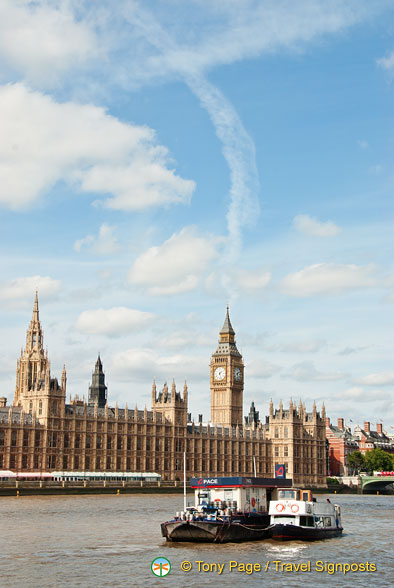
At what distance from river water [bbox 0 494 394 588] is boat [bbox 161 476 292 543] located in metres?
1.06

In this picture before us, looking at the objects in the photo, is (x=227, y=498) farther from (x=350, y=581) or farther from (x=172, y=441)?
(x=172, y=441)

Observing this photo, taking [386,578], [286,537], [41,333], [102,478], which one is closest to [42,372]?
[41,333]

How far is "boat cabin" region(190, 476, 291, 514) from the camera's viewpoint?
66.1 m

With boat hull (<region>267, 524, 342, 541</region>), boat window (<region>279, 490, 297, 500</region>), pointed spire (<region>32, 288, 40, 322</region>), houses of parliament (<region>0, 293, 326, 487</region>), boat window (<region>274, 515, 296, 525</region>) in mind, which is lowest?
boat hull (<region>267, 524, 342, 541</region>)

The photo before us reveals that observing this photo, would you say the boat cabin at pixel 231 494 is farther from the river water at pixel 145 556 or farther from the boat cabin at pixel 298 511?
the river water at pixel 145 556

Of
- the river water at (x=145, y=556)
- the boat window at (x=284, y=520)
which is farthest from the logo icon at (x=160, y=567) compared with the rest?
the boat window at (x=284, y=520)

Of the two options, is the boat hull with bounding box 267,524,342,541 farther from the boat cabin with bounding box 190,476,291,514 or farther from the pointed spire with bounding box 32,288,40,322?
the pointed spire with bounding box 32,288,40,322

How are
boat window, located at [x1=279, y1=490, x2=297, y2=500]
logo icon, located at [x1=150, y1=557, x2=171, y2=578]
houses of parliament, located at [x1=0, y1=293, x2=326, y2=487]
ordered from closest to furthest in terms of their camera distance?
logo icon, located at [x1=150, y1=557, x2=171, y2=578] → boat window, located at [x1=279, y1=490, x2=297, y2=500] → houses of parliament, located at [x1=0, y1=293, x2=326, y2=487]

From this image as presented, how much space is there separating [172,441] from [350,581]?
146 metres

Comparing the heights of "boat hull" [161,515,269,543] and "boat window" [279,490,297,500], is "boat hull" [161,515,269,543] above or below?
below

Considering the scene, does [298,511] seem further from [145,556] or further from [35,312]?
[35,312]

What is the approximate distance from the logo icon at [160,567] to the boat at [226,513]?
27.8 ft

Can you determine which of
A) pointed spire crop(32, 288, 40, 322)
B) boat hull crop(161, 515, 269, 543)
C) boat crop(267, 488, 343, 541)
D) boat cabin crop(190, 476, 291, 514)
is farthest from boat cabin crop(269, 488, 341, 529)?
pointed spire crop(32, 288, 40, 322)

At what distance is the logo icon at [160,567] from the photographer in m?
49.8
